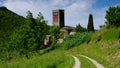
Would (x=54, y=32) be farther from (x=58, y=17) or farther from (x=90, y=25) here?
(x=58, y=17)

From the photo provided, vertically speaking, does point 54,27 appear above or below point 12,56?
above

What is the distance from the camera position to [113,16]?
7038cm

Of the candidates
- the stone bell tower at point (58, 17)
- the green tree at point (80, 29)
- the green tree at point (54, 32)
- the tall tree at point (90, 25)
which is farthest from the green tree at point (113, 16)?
the stone bell tower at point (58, 17)

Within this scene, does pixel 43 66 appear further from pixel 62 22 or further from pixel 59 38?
A: pixel 62 22

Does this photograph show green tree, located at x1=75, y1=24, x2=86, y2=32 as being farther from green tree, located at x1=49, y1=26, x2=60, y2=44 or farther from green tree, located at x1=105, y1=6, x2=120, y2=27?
green tree, located at x1=105, y1=6, x2=120, y2=27

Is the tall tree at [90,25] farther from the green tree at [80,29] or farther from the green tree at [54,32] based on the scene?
the green tree at [54,32]

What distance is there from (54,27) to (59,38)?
22.4ft

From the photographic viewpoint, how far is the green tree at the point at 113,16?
68519 mm

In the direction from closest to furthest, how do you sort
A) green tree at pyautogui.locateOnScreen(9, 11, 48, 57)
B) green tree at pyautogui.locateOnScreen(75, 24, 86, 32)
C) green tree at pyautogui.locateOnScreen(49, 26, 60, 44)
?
green tree at pyautogui.locateOnScreen(9, 11, 48, 57), green tree at pyautogui.locateOnScreen(49, 26, 60, 44), green tree at pyautogui.locateOnScreen(75, 24, 86, 32)

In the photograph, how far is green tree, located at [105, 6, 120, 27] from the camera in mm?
68519

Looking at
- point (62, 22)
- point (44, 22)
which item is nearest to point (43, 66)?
point (44, 22)

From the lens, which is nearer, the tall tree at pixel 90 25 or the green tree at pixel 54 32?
the green tree at pixel 54 32

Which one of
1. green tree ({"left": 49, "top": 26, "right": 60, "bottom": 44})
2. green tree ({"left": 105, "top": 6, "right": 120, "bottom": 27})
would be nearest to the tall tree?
green tree ({"left": 49, "top": 26, "right": 60, "bottom": 44})

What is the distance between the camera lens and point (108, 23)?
71938 millimetres
